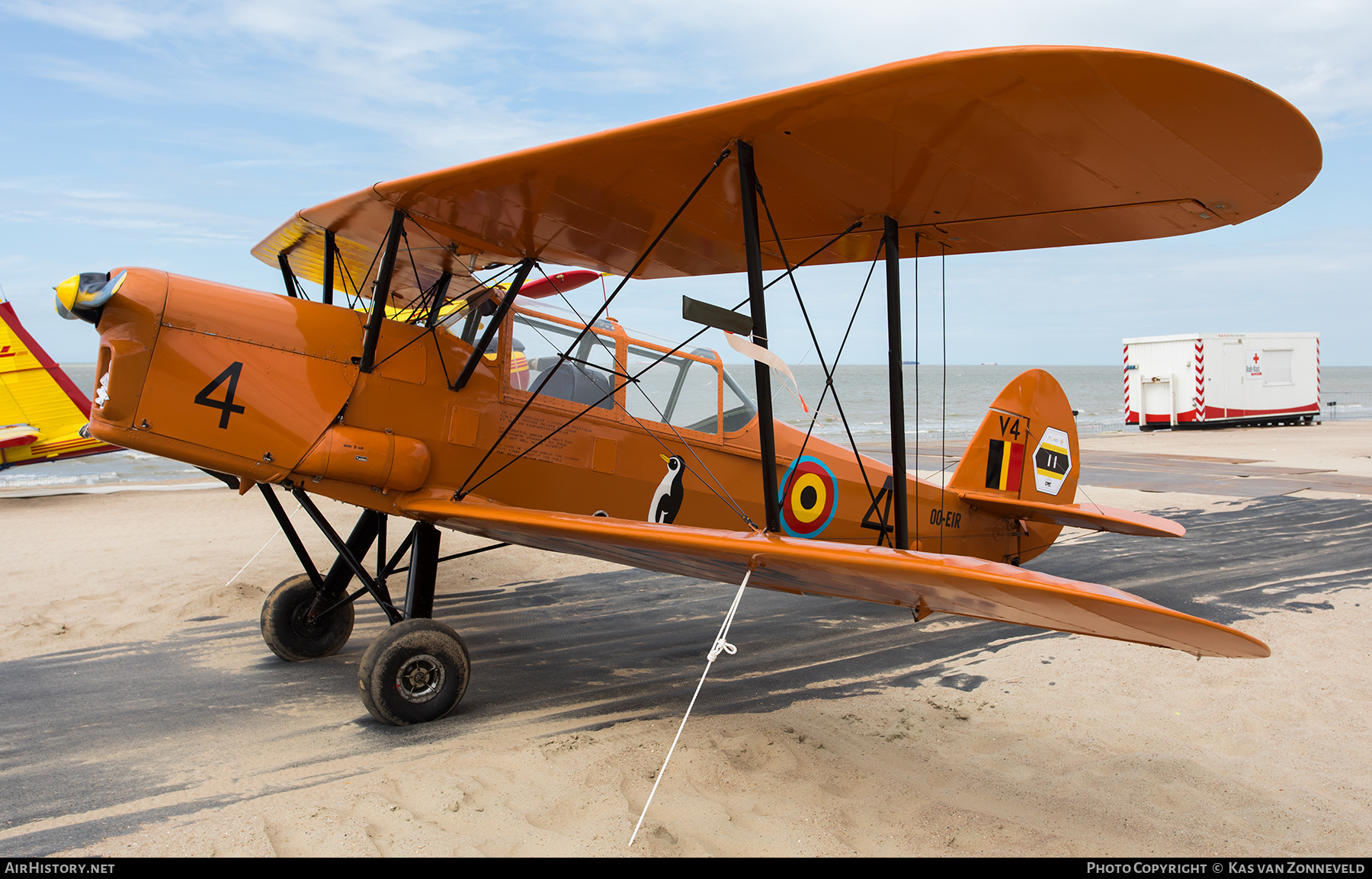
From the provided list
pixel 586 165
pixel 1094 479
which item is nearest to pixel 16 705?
pixel 586 165

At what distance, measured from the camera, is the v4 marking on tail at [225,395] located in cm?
394

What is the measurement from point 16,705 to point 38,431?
12.3 metres

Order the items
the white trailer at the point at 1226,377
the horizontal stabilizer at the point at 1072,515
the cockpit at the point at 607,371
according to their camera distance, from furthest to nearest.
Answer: the white trailer at the point at 1226,377 < the horizontal stabilizer at the point at 1072,515 < the cockpit at the point at 607,371

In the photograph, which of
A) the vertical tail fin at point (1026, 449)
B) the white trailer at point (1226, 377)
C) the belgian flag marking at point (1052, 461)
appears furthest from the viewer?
the white trailer at point (1226, 377)

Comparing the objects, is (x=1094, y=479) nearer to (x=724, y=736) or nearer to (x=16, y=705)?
(x=724, y=736)

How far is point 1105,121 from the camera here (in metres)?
3.01

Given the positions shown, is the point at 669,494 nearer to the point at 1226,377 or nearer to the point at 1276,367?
the point at 1226,377

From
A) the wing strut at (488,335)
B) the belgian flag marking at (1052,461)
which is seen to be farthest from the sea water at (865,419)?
the wing strut at (488,335)

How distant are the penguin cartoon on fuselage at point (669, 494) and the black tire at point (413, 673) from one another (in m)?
1.49

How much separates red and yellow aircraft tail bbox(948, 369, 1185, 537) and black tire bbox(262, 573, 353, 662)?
503cm

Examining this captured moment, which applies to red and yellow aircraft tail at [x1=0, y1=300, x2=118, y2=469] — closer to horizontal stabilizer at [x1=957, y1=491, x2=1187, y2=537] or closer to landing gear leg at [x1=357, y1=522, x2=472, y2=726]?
landing gear leg at [x1=357, y1=522, x2=472, y2=726]

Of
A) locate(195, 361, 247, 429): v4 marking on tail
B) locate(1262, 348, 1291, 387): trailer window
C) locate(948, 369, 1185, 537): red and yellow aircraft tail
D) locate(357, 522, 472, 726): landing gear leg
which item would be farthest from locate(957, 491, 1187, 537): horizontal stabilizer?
locate(1262, 348, 1291, 387): trailer window

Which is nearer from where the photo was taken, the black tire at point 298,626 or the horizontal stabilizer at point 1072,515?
the black tire at point 298,626

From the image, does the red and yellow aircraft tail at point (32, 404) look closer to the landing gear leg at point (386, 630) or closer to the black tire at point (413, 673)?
the landing gear leg at point (386, 630)
